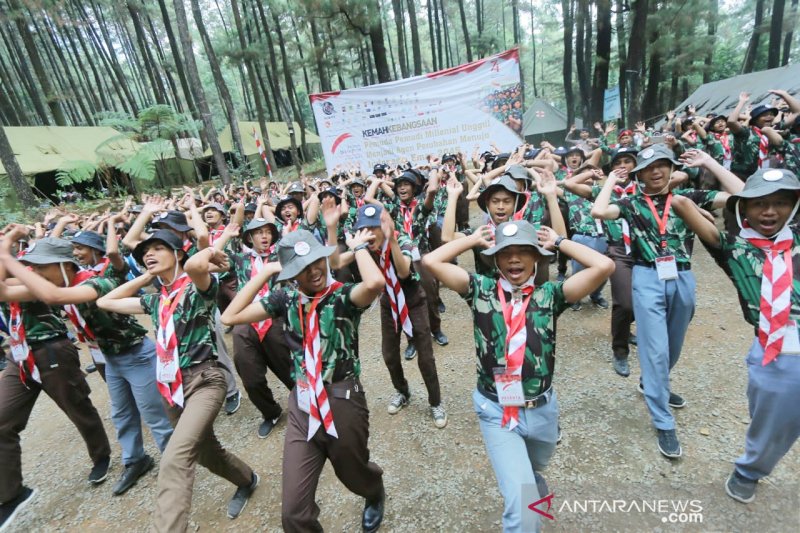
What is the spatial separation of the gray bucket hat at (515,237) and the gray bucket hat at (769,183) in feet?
4.33

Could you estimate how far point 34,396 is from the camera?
3850 mm

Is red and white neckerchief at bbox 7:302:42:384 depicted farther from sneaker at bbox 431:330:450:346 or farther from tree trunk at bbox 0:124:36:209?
tree trunk at bbox 0:124:36:209

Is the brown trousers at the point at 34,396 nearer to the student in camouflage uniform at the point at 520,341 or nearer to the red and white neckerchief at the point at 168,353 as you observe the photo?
the red and white neckerchief at the point at 168,353

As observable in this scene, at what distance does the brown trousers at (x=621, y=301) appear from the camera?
4.33 m

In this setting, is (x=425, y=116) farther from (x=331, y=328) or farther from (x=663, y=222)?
(x=331, y=328)

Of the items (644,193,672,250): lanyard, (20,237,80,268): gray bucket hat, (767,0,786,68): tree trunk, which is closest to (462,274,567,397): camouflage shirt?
(644,193,672,250): lanyard

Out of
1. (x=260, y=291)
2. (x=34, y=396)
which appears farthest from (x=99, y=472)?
(x=260, y=291)

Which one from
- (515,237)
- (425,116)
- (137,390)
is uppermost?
(425,116)

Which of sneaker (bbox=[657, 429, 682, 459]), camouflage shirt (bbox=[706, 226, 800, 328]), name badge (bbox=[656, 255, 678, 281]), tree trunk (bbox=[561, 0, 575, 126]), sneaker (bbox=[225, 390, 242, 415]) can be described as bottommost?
sneaker (bbox=[225, 390, 242, 415])

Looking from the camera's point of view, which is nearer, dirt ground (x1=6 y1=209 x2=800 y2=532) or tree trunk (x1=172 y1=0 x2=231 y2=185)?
dirt ground (x1=6 y1=209 x2=800 y2=532)

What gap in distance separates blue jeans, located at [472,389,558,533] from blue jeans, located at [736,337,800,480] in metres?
1.37

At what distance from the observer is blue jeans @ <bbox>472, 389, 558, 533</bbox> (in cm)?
216

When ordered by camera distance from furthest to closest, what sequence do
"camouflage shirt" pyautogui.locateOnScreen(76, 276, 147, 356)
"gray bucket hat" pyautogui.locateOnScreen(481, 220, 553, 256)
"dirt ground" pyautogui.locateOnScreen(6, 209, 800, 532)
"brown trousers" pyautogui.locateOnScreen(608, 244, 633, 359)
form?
"brown trousers" pyautogui.locateOnScreen(608, 244, 633, 359)
"camouflage shirt" pyautogui.locateOnScreen(76, 276, 147, 356)
"dirt ground" pyautogui.locateOnScreen(6, 209, 800, 532)
"gray bucket hat" pyautogui.locateOnScreen(481, 220, 553, 256)

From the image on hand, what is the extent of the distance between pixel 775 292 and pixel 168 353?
4.27m
